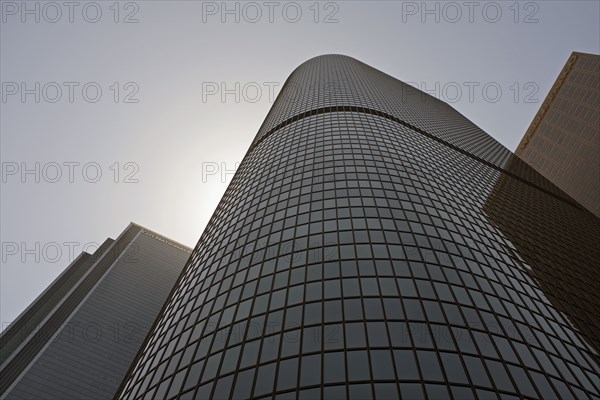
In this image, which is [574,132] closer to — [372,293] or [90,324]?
[372,293]

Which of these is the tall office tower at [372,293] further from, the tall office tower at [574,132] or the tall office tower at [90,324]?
the tall office tower at [90,324]

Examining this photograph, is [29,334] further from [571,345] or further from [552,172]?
[552,172]

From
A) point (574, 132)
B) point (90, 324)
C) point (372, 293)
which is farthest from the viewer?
point (574, 132)

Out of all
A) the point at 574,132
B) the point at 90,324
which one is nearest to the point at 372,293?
the point at 90,324

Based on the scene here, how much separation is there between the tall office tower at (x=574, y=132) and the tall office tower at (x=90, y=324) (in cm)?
12252

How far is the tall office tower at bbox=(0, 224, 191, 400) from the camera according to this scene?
318ft

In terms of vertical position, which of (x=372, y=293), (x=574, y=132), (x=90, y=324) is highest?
(x=372, y=293)

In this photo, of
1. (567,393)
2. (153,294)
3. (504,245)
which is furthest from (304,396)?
(153,294)

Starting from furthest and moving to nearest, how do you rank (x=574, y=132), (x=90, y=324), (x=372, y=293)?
(x=574, y=132) < (x=90, y=324) < (x=372, y=293)

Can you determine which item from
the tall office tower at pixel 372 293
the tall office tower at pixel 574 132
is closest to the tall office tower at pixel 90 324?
the tall office tower at pixel 372 293

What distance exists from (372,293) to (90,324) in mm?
109993

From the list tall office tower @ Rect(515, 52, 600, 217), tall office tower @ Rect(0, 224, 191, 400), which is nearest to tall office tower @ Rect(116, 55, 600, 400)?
tall office tower @ Rect(515, 52, 600, 217)

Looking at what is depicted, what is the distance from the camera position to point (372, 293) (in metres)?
27.7

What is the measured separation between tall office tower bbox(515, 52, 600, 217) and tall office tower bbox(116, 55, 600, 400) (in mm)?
66416
